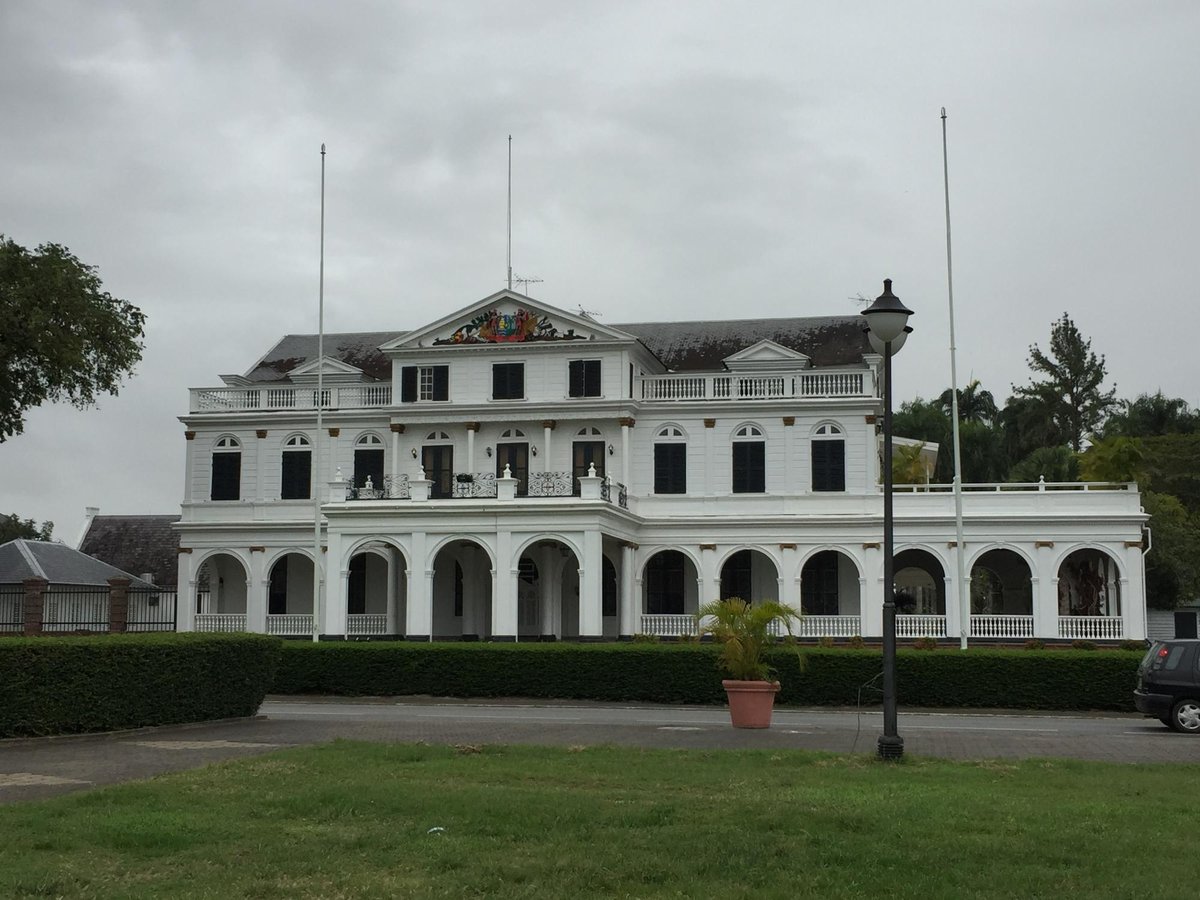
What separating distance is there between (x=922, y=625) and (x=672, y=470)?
965cm

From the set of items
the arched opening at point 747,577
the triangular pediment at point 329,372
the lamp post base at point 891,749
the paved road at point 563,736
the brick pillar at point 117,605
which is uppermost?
the triangular pediment at point 329,372

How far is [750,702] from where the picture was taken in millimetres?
22031

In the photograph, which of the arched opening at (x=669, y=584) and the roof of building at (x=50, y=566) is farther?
the roof of building at (x=50, y=566)

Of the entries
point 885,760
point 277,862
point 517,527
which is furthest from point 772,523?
point 277,862

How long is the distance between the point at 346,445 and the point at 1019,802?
39054 mm

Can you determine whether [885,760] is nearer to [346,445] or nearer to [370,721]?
[370,721]

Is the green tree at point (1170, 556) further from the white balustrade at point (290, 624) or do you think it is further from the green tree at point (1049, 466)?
the white balustrade at point (290, 624)

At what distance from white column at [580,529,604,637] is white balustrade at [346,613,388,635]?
749 centimetres

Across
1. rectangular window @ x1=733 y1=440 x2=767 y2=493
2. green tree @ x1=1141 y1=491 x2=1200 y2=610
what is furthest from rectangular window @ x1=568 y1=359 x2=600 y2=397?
green tree @ x1=1141 y1=491 x2=1200 y2=610

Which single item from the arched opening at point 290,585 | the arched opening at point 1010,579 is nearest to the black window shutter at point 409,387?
the arched opening at point 290,585

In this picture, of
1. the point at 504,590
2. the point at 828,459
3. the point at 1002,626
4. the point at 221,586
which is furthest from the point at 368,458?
the point at 1002,626

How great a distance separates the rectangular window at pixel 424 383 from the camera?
47531 millimetres

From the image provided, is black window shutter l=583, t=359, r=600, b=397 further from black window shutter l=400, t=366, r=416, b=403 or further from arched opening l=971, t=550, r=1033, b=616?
arched opening l=971, t=550, r=1033, b=616

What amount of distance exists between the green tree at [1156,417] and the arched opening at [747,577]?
36.0m
